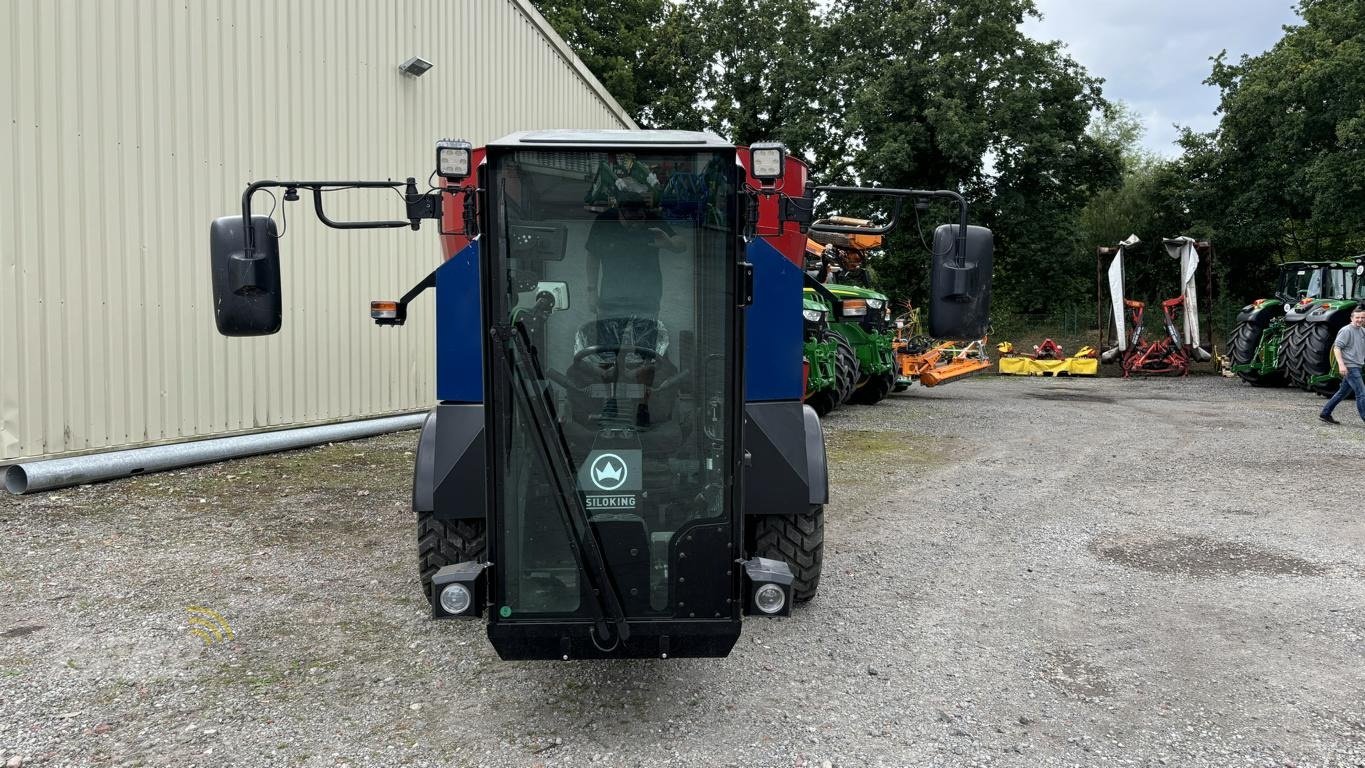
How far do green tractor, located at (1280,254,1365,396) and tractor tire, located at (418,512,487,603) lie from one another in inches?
617

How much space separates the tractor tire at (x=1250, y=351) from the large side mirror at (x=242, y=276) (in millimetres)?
19707

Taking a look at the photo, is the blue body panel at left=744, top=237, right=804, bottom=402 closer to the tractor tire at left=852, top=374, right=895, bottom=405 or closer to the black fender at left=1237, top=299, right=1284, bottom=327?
the tractor tire at left=852, top=374, right=895, bottom=405

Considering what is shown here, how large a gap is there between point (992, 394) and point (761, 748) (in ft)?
51.7

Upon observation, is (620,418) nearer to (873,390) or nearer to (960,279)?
(960,279)

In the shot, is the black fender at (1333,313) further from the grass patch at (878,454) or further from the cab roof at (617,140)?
the cab roof at (617,140)

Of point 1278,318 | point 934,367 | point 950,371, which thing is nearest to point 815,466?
point 934,367

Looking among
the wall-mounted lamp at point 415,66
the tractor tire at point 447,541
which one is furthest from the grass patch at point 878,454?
the wall-mounted lamp at point 415,66

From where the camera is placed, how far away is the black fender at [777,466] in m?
3.90

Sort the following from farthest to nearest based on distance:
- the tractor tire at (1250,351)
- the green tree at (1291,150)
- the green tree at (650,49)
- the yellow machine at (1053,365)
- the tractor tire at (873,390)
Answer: the green tree at (650,49) < the yellow machine at (1053,365) < the green tree at (1291,150) < the tractor tire at (1250,351) < the tractor tire at (873,390)

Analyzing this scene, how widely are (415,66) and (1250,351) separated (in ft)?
54.3

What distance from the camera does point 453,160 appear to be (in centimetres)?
314

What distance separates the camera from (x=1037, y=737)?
11.2ft

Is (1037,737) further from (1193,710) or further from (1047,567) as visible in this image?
(1047,567)

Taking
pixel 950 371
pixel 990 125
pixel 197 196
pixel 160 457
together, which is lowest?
pixel 160 457
